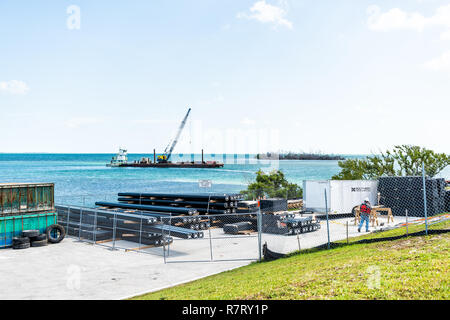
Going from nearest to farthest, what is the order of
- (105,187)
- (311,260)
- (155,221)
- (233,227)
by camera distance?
(311,260) → (155,221) → (233,227) → (105,187)

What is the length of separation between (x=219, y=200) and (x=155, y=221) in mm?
8060

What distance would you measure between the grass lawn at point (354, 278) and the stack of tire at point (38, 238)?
10.3 m

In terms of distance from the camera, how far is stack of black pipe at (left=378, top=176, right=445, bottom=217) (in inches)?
1094

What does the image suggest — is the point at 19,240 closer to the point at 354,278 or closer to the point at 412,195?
the point at 354,278

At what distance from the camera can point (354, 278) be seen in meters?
8.39

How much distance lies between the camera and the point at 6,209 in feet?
61.0

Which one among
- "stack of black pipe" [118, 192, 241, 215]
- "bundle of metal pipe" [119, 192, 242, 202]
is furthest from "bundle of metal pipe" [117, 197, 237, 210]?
"bundle of metal pipe" [119, 192, 242, 202]

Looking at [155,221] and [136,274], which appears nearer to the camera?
[136,274]

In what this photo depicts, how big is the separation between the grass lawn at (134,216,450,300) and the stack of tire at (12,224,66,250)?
10262 millimetres

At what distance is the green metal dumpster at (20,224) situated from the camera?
1809 centimetres

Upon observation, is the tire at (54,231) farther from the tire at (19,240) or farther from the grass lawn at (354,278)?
the grass lawn at (354,278)
